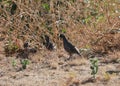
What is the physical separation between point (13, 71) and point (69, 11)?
1.42 m

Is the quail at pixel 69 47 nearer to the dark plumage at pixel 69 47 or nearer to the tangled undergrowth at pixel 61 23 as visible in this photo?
the dark plumage at pixel 69 47

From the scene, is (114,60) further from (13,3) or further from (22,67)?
(13,3)

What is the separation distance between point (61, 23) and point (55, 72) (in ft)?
3.98

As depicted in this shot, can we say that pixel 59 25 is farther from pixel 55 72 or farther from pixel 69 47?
pixel 55 72

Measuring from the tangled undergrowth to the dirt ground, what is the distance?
354 millimetres

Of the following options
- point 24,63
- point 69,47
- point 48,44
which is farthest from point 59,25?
point 24,63

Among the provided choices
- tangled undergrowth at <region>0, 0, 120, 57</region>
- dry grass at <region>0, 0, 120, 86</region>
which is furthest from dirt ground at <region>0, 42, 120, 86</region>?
tangled undergrowth at <region>0, 0, 120, 57</region>

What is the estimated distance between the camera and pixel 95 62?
4.12 metres

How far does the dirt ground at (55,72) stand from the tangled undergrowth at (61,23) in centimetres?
35

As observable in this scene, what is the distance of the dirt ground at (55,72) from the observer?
405 centimetres

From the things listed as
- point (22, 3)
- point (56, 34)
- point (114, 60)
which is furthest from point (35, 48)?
point (114, 60)

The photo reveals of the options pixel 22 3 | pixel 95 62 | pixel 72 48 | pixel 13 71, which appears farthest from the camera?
pixel 22 3

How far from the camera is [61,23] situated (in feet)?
17.9

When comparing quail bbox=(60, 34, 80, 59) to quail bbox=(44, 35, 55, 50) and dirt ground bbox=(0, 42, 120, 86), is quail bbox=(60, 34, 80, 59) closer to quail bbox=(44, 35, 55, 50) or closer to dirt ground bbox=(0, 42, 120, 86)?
dirt ground bbox=(0, 42, 120, 86)
